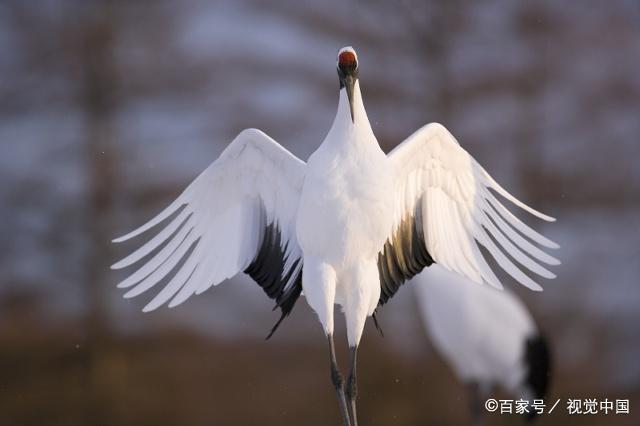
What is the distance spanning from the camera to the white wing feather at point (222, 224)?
2014 millimetres

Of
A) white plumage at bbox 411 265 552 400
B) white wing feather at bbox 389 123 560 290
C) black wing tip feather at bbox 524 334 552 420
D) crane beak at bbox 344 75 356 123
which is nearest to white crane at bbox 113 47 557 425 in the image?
white wing feather at bbox 389 123 560 290

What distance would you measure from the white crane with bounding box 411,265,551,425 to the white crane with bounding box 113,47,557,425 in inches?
24.6

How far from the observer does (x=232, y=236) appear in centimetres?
208

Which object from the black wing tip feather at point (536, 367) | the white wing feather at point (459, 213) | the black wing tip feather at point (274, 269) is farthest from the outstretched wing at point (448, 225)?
the black wing tip feather at point (536, 367)

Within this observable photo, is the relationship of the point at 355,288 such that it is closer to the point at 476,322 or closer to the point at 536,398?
the point at 476,322

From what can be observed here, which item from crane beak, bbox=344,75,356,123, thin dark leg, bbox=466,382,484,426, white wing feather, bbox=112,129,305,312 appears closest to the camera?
crane beak, bbox=344,75,356,123

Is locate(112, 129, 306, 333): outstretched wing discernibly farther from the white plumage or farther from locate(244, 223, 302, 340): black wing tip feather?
the white plumage

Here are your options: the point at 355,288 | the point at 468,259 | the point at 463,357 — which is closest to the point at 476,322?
the point at 463,357

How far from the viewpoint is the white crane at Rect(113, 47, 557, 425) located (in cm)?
188

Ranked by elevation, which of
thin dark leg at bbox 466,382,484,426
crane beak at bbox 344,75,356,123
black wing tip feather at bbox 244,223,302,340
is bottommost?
thin dark leg at bbox 466,382,484,426

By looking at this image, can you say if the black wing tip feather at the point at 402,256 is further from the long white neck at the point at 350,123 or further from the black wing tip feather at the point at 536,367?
the black wing tip feather at the point at 536,367

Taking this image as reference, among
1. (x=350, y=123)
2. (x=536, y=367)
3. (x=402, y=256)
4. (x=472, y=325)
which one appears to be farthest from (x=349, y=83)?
(x=536, y=367)

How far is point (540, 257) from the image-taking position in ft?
6.61

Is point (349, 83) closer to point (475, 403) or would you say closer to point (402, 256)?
point (402, 256)
